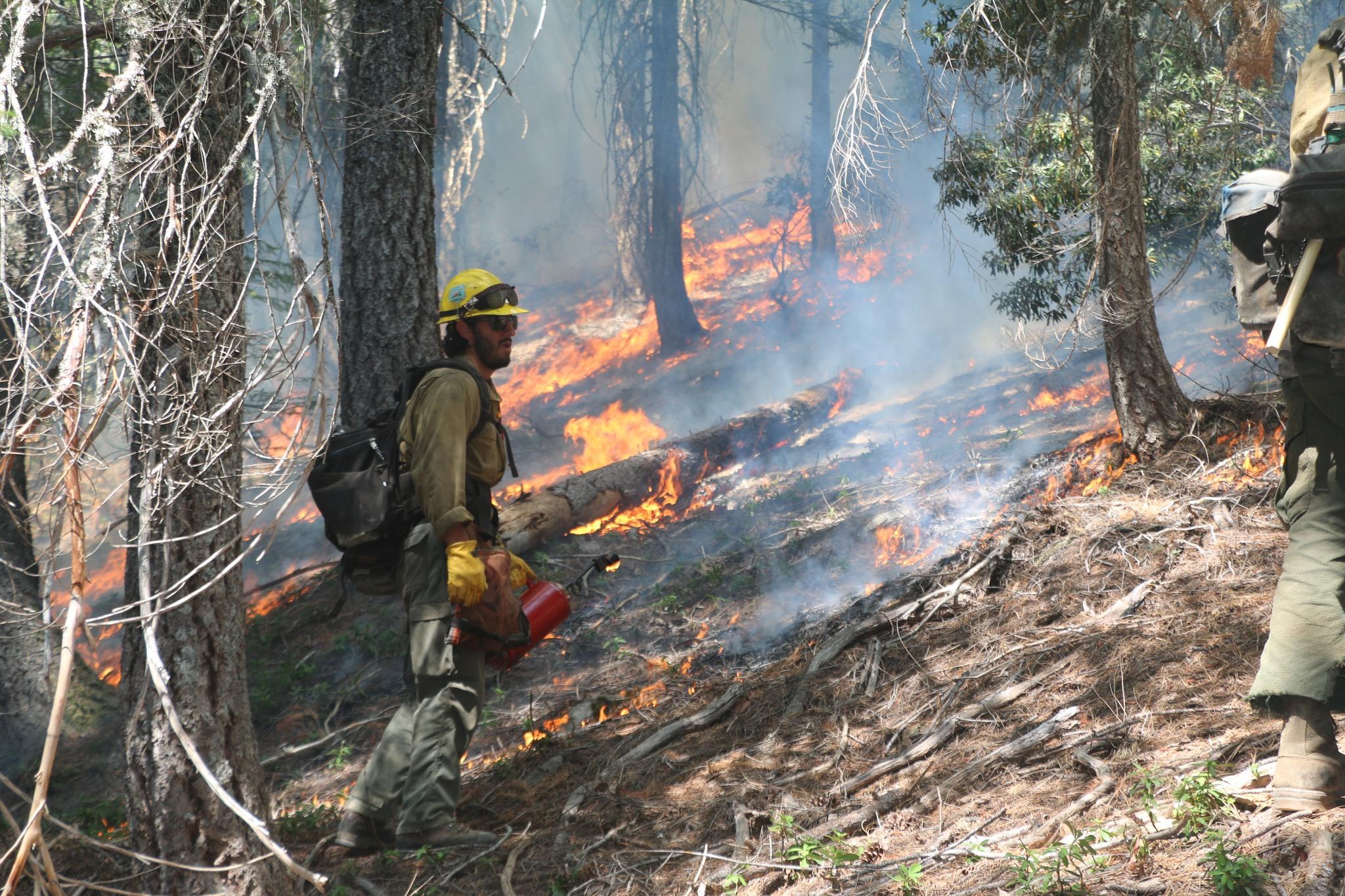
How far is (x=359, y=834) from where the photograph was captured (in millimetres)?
3742

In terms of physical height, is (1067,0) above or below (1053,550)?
above

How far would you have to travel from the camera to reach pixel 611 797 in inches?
152

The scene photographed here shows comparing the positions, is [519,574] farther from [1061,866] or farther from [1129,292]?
[1129,292]

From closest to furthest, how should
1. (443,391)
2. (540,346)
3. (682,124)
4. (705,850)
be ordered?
1. (705,850)
2. (443,391)
3. (540,346)
4. (682,124)

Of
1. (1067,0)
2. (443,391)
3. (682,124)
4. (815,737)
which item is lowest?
(815,737)

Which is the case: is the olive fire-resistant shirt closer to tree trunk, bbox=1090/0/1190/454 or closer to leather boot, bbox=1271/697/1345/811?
leather boot, bbox=1271/697/1345/811

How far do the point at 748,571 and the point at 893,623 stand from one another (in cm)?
219

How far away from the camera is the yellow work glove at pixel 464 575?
359cm

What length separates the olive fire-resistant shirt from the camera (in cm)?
361

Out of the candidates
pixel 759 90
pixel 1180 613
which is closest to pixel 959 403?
pixel 1180 613

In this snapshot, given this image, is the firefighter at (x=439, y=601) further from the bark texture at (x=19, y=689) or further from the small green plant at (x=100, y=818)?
the bark texture at (x=19, y=689)

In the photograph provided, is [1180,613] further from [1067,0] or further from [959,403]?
[959,403]

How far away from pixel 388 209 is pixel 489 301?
1973 millimetres

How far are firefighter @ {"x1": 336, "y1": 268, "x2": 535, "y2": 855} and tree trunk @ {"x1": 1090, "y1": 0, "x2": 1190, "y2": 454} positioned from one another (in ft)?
13.2
